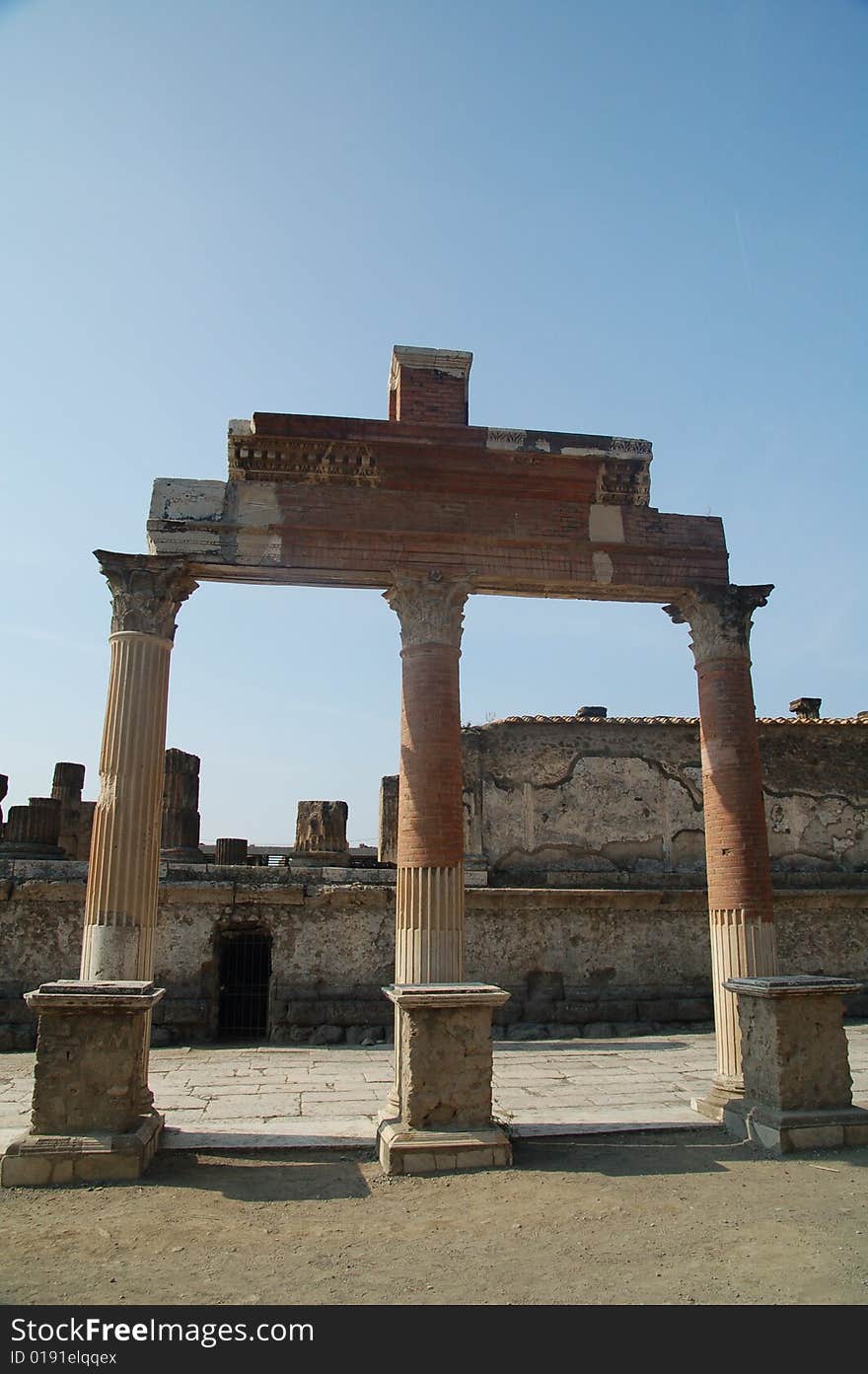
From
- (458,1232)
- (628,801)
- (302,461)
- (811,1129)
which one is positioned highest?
(302,461)

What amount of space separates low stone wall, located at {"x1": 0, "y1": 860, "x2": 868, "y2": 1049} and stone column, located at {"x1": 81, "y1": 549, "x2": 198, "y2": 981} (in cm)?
517

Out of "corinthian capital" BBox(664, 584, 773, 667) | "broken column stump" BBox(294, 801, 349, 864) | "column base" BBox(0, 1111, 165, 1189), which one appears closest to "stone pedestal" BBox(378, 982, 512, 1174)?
"column base" BBox(0, 1111, 165, 1189)

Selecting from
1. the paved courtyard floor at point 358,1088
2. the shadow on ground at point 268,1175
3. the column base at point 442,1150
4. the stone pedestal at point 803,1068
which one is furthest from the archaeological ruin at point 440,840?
the paved courtyard floor at point 358,1088

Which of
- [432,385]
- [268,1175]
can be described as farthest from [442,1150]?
[432,385]

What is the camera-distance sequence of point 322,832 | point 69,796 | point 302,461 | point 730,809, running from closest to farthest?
point 730,809 → point 302,461 → point 322,832 → point 69,796

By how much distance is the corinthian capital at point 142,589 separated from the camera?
762 centimetres

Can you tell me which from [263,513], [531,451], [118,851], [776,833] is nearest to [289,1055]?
[118,851]

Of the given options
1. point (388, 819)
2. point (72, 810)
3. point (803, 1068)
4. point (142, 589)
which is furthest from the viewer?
point (72, 810)

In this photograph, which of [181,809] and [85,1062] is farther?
[181,809]

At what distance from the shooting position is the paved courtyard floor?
259 inches

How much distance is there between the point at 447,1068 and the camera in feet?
19.2

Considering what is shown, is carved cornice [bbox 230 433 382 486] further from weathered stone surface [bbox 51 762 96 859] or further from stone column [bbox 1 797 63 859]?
weathered stone surface [bbox 51 762 96 859]

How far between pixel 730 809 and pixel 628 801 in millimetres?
7006

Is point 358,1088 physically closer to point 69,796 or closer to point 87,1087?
point 87,1087
